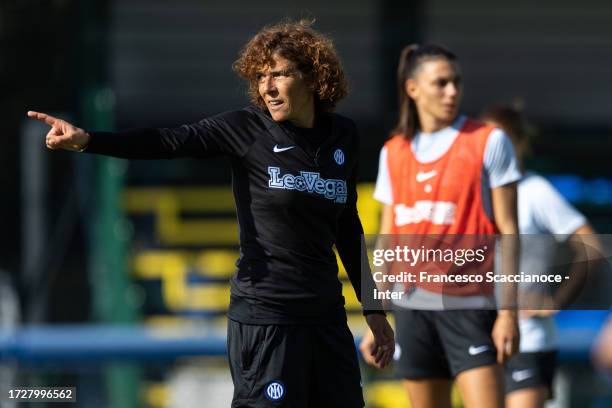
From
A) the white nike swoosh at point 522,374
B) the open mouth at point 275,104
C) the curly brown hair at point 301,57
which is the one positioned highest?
the curly brown hair at point 301,57

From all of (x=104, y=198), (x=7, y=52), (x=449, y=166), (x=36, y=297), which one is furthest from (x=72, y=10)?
(x=449, y=166)

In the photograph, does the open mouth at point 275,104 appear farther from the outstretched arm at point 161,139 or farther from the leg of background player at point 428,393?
the leg of background player at point 428,393

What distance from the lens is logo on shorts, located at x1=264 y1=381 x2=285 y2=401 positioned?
387 centimetres

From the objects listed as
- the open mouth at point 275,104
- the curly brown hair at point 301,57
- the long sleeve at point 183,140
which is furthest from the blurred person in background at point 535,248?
the long sleeve at point 183,140

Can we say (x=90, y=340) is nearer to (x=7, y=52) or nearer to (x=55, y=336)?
(x=55, y=336)

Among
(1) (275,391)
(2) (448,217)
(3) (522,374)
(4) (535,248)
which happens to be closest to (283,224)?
(1) (275,391)

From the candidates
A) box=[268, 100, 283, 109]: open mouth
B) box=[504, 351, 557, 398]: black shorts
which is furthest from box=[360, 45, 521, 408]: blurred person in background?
box=[268, 100, 283, 109]: open mouth

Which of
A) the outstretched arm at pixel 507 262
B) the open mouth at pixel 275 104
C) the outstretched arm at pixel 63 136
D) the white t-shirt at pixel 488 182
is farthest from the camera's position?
the white t-shirt at pixel 488 182

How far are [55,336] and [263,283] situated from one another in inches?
152

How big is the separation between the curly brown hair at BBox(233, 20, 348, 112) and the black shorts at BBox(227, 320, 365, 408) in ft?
2.63

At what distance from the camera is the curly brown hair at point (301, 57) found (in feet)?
13.1

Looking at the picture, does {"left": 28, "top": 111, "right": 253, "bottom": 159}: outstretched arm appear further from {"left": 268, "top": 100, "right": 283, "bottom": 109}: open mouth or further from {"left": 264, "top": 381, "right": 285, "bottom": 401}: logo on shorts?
{"left": 264, "top": 381, "right": 285, "bottom": 401}: logo on shorts

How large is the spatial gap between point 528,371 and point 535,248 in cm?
58

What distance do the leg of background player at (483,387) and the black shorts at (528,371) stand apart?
0.68 meters
